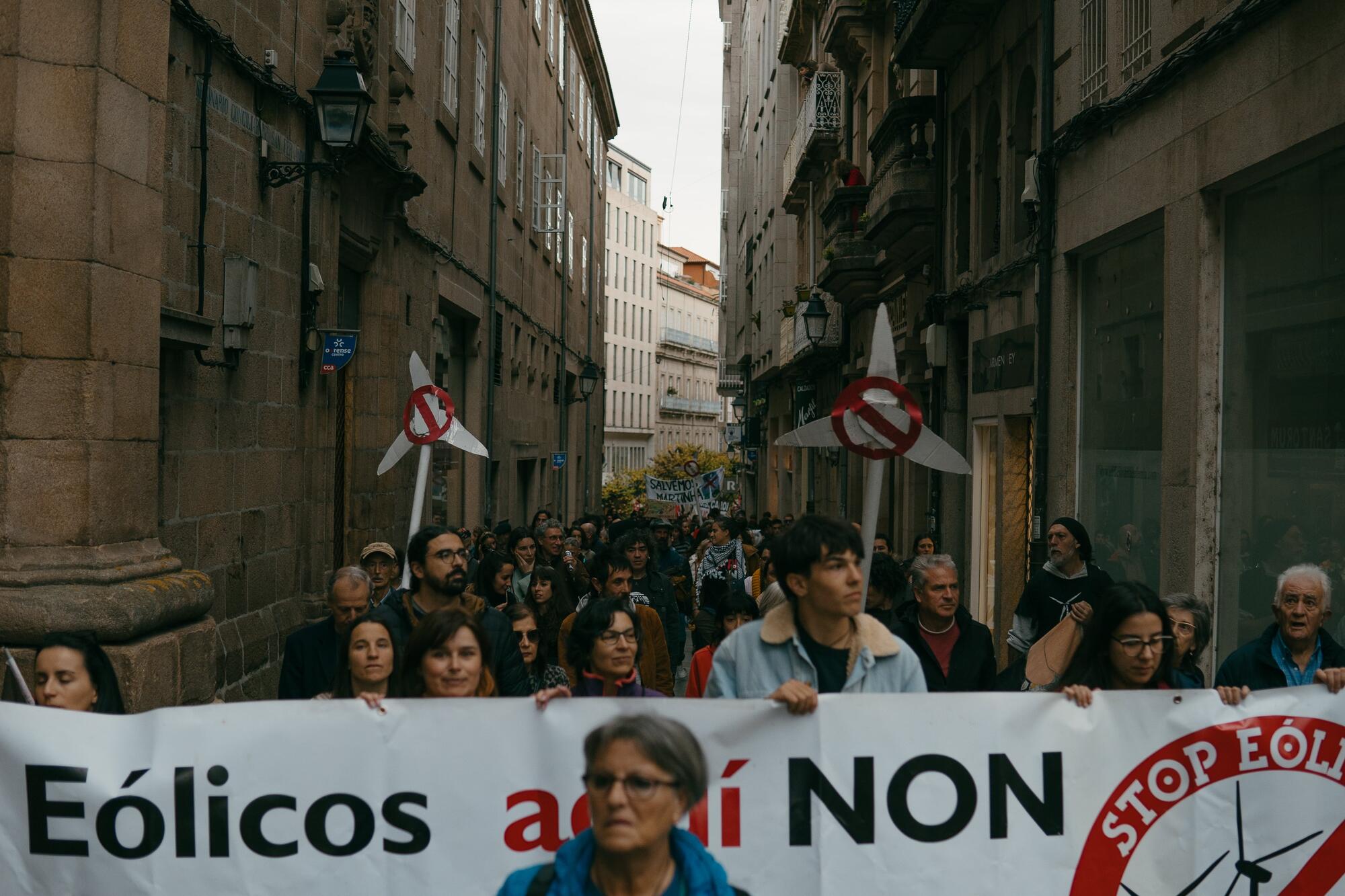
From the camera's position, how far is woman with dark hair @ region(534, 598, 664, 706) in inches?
233

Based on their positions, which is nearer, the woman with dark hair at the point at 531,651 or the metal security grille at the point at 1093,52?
the woman with dark hair at the point at 531,651

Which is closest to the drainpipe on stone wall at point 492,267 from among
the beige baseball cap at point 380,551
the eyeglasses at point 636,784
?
the beige baseball cap at point 380,551

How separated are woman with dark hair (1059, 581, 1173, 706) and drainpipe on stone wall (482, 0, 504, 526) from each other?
18217 mm

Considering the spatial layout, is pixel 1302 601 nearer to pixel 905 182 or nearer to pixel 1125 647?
pixel 1125 647

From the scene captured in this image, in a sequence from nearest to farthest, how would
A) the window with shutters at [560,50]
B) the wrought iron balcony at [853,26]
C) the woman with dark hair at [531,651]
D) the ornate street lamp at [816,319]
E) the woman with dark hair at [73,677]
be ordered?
1. the woman with dark hair at [73,677]
2. the woman with dark hair at [531,651]
3. the wrought iron balcony at [853,26]
4. the ornate street lamp at [816,319]
5. the window with shutters at [560,50]

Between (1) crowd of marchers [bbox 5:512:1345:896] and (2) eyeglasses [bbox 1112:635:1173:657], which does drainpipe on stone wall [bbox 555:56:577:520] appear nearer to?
(1) crowd of marchers [bbox 5:512:1345:896]

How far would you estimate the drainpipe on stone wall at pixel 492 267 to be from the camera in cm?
2325

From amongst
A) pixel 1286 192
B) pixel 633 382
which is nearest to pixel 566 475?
pixel 1286 192

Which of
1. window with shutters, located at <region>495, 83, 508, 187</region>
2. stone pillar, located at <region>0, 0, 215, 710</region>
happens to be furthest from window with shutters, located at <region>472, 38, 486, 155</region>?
stone pillar, located at <region>0, 0, 215, 710</region>

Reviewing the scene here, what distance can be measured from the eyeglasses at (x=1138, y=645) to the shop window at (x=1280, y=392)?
3.01m

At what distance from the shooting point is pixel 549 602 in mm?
9648

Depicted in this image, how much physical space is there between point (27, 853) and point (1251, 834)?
12.7 feet

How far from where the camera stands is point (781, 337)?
120ft

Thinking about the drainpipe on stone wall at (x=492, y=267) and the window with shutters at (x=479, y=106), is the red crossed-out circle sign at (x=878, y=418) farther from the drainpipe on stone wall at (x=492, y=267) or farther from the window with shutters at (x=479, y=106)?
the drainpipe on stone wall at (x=492, y=267)
